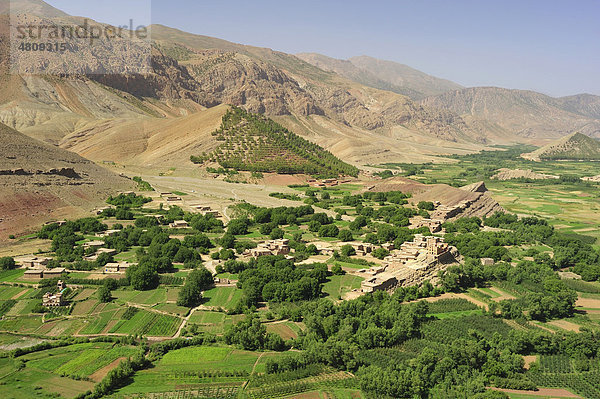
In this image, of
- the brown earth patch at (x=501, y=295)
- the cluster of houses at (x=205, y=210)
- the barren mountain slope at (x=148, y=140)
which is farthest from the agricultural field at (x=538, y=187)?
the barren mountain slope at (x=148, y=140)

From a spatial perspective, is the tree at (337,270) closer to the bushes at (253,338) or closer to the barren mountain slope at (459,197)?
the bushes at (253,338)

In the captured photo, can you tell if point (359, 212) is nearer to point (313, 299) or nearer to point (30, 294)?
point (313, 299)

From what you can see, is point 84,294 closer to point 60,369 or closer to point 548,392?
point 60,369

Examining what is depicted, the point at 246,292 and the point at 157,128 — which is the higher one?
the point at 157,128

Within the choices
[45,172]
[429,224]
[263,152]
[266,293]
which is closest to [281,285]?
[266,293]

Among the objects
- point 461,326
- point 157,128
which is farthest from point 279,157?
point 461,326

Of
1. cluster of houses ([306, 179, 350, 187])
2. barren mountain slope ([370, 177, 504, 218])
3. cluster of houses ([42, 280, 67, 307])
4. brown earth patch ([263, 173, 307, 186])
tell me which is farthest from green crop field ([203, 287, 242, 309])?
cluster of houses ([306, 179, 350, 187])

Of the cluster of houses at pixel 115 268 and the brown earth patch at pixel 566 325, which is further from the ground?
the brown earth patch at pixel 566 325
